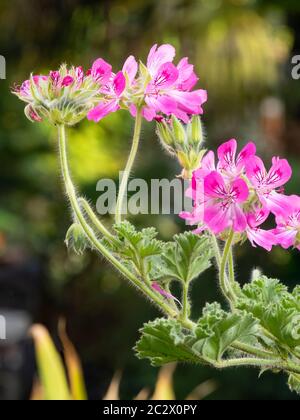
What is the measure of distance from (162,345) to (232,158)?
143mm

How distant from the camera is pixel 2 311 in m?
5.88

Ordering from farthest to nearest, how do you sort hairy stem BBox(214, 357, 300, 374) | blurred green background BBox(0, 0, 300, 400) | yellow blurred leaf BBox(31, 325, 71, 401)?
blurred green background BBox(0, 0, 300, 400), yellow blurred leaf BBox(31, 325, 71, 401), hairy stem BBox(214, 357, 300, 374)

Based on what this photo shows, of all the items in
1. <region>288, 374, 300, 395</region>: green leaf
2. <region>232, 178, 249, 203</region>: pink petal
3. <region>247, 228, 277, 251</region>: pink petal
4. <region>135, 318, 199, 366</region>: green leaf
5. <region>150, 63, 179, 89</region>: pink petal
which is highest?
<region>150, 63, 179, 89</region>: pink petal

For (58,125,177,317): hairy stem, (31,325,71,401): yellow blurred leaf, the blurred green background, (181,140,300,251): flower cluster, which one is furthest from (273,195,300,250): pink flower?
the blurred green background

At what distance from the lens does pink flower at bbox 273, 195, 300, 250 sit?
0.66 metres

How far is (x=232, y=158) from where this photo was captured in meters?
0.65

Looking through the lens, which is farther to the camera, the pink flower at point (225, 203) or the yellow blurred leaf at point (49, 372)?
the yellow blurred leaf at point (49, 372)

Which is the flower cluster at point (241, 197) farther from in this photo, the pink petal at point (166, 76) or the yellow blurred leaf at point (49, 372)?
the yellow blurred leaf at point (49, 372)

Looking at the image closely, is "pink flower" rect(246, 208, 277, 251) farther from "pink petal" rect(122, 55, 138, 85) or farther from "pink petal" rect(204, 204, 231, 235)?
"pink petal" rect(122, 55, 138, 85)

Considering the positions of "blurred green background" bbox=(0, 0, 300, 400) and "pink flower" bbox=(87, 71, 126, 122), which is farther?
"blurred green background" bbox=(0, 0, 300, 400)

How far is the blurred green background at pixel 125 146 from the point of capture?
5.21 m

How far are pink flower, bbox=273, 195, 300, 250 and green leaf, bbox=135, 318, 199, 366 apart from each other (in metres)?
0.11

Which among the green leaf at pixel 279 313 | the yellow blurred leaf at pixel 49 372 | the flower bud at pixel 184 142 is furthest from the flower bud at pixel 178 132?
the yellow blurred leaf at pixel 49 372

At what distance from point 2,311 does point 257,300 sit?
17.5ft
